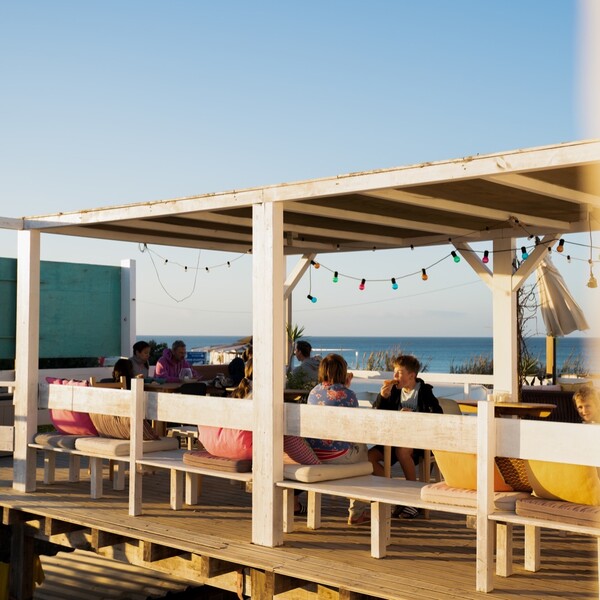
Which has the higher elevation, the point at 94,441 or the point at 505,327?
the point at 505,327

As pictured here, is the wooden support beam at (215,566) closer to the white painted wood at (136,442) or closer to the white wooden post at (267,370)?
the white wooden post at (267,370)

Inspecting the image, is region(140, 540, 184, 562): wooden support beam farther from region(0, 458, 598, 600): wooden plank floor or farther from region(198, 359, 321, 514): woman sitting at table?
region(198, 359, 321, 514): woman sitting at table

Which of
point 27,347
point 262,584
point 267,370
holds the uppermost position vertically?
point 27,347

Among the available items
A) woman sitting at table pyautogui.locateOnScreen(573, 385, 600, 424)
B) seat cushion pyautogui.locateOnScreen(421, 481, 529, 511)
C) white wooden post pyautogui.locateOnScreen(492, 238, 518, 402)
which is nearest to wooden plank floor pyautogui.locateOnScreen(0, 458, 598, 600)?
seat cushion pyautogui.locateOnScreen(421, 481, 529, 511)

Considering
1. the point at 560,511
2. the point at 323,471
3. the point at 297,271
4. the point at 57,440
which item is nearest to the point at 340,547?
the point at 323,471

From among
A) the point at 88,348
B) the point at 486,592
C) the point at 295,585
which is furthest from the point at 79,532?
the point at 88,348

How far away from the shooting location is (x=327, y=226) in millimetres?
8516

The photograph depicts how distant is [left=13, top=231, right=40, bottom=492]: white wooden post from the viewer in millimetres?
7668

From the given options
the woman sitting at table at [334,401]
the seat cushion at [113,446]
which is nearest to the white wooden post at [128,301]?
the seat cushion at [113,446]

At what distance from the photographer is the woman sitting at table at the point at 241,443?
607cm

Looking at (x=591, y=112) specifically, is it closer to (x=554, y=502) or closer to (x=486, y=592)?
(x=554, y=502)

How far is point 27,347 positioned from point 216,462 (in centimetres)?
225

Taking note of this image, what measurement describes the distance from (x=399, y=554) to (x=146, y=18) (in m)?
9.48

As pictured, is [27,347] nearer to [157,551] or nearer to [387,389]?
[157,551]
